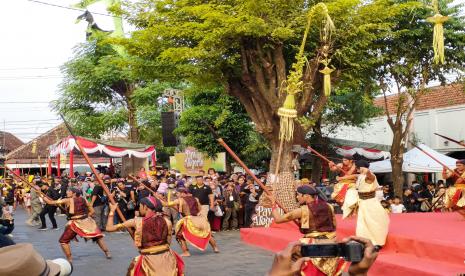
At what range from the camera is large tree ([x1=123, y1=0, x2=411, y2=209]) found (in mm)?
15008

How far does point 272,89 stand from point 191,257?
5646mm

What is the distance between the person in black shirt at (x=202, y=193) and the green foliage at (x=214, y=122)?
9.00 meters

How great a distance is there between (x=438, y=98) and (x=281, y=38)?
16250 mm

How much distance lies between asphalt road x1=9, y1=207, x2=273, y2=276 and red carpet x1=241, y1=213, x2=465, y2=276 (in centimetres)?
106

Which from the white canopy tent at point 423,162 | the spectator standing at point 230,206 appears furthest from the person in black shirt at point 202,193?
the white canopy tent at point 423,162

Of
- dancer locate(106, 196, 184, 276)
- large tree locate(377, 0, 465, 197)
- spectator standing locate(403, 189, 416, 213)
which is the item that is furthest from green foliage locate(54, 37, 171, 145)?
dancer locate(106, 196, 184, 276)

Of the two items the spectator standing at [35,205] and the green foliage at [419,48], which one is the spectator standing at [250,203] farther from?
the spectator standing at [35,205]

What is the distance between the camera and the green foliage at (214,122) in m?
25.7

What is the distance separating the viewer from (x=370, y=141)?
112 ft

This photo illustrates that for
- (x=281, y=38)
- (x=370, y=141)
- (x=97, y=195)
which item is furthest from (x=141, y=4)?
(x=370, y=141)

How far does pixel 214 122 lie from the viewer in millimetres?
25078

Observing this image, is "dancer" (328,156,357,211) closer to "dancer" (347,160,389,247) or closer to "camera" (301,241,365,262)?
"dancer" (347,160,389,247)

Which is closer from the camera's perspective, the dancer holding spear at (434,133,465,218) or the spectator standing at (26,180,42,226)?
the dancer holding spear at (434,133,465,218)

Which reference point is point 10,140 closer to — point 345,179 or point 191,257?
point 191,257
